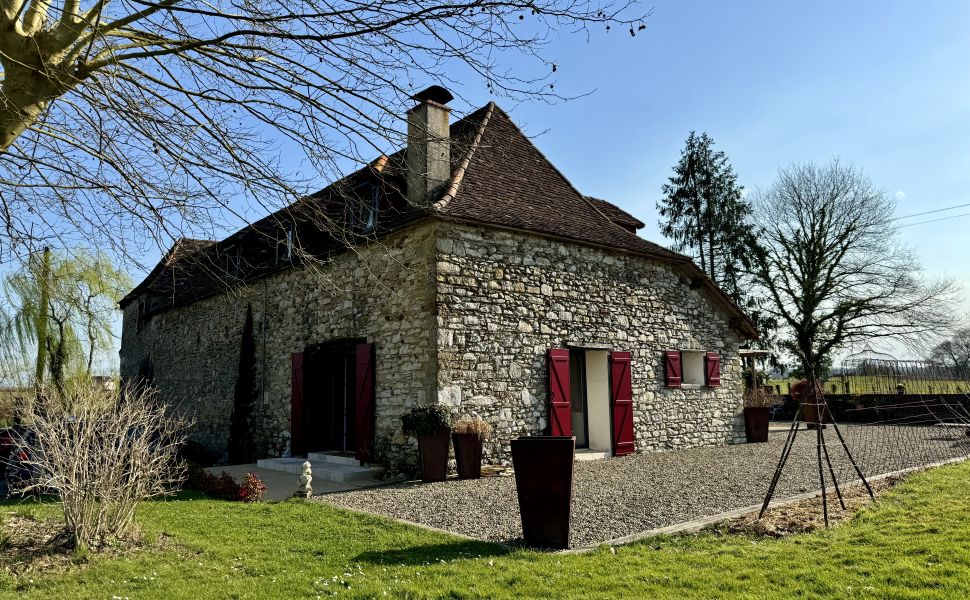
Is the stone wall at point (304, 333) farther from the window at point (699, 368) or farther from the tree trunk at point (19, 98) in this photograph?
the window at point (699, 368)

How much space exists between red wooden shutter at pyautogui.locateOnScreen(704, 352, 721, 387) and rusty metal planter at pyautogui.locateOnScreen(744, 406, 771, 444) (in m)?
1.19

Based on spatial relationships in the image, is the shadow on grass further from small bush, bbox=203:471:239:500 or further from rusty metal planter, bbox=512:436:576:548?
small bush, bbox=203:471:239:500

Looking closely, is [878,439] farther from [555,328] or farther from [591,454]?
[555,328]

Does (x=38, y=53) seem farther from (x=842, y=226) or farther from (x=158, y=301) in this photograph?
(x=842, y=226)

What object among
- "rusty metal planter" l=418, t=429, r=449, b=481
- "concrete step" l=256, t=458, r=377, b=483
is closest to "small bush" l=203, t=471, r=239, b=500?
"concrete step" l=256, t=458, r=377, b=483

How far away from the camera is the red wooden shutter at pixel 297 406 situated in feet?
42.0

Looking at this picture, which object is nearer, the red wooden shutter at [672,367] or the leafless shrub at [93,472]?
the leafless shrub at [93,472]

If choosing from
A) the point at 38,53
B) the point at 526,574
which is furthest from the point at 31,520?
the point at 526,574

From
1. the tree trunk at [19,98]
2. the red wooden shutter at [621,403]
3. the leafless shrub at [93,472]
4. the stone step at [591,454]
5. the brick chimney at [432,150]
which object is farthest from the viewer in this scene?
the red wooden shutter at [621,403]

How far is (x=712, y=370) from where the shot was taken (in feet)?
46.9

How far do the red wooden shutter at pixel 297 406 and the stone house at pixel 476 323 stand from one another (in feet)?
0.17

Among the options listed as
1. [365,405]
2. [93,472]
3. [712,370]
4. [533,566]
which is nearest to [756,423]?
[712,370]

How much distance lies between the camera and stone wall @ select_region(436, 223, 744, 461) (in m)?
10.1

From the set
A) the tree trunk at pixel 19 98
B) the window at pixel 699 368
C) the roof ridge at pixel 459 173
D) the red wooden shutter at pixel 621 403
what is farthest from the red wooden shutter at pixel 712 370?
the tree trunk at pixel 19 98
